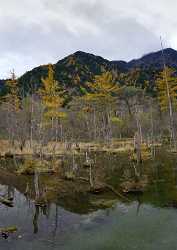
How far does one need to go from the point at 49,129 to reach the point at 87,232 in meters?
46.9

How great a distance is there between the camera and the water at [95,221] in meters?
14.1

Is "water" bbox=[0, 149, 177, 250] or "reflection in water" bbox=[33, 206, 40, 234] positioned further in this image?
"reflection in water" bbox=[33, 206, 40, 234]

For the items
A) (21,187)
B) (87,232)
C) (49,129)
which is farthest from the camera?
(49,129)

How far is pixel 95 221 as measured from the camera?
56.3 feet

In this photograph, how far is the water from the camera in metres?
14.1

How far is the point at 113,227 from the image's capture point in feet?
53.0

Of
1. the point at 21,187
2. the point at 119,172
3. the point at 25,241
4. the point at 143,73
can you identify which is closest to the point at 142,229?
the point at 25,241

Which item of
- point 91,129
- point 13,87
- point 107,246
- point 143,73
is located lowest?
point 107,246

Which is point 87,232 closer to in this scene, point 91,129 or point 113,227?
point 113,227

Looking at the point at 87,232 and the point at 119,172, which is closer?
the point at 87,232

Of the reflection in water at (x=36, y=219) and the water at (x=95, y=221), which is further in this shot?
the reflection in water at (x=36, y=219)

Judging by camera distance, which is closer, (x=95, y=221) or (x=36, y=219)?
(x=95, y=221)

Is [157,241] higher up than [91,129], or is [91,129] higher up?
[91,129]

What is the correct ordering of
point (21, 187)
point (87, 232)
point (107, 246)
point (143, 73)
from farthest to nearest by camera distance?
point (143, 73), point (21, 187), point (87, 232), point (107, 246)
